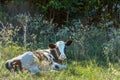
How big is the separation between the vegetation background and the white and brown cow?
0.26 metres

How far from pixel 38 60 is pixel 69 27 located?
16.8 feet

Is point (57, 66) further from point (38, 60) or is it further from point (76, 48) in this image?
point (76, 48)

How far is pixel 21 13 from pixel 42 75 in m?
5.67

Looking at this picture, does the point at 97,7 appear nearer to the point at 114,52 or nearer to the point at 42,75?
the point at 114,52

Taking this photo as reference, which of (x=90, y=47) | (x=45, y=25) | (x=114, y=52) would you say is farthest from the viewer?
(x=45, y=25)

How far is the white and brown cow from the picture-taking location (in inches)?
339

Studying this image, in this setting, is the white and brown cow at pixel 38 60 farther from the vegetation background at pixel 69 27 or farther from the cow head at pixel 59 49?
the vegetation background at pixel 69 27

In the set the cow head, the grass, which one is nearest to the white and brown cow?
the cow head

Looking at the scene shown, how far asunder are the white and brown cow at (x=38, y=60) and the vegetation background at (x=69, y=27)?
26cm

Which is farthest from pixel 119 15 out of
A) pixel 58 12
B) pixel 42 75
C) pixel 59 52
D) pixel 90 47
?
pixel 42 75

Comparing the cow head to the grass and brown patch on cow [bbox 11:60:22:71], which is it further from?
brown patch on cow [bbox 11:60:22:71]

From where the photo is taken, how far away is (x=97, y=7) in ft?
45.6

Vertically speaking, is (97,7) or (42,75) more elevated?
(97,7)

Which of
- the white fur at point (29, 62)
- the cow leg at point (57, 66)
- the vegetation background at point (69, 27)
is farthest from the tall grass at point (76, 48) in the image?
the white fur at point (29, 62)
